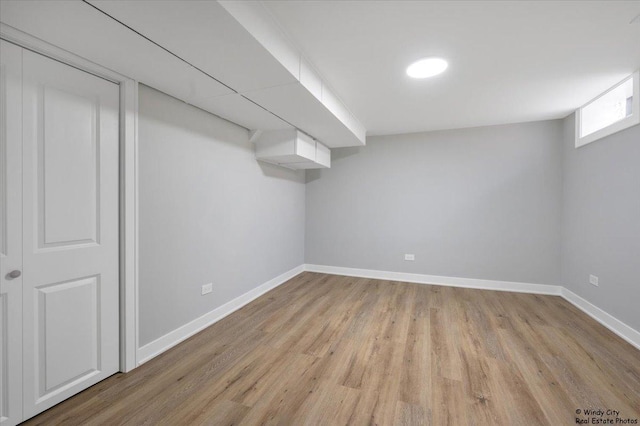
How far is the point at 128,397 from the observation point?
67.3 inches

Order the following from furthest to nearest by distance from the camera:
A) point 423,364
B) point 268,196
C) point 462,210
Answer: point 462,210
point 268,196
point 423,364

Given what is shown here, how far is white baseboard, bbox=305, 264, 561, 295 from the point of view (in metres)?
3.80

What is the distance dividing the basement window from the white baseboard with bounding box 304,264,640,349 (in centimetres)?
194

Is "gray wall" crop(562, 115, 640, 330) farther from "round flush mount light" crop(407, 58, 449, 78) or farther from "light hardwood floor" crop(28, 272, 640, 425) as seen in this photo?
"round flush mount light" crop(407, 58, 449, 78)

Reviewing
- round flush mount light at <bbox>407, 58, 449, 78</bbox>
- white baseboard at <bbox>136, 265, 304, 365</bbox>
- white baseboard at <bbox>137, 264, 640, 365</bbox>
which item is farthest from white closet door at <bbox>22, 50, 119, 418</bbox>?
round flush mount light at <bbox>407, 58, 449, 78</bbox>

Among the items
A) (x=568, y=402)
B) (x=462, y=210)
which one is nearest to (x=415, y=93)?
(x=462, y=210)

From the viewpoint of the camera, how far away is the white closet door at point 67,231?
4.97 ft

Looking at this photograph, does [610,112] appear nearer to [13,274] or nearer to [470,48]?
[470,48]

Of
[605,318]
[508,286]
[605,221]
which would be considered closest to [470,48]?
[605,221]

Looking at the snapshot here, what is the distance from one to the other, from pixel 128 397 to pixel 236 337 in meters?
0.92

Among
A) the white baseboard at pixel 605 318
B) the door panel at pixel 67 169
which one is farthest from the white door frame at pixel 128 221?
the white baseboard at pixel 605 318

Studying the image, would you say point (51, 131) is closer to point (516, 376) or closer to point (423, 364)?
point (423, 364)

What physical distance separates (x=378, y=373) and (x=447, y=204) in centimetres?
306

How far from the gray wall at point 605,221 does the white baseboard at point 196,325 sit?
396 centimetres
